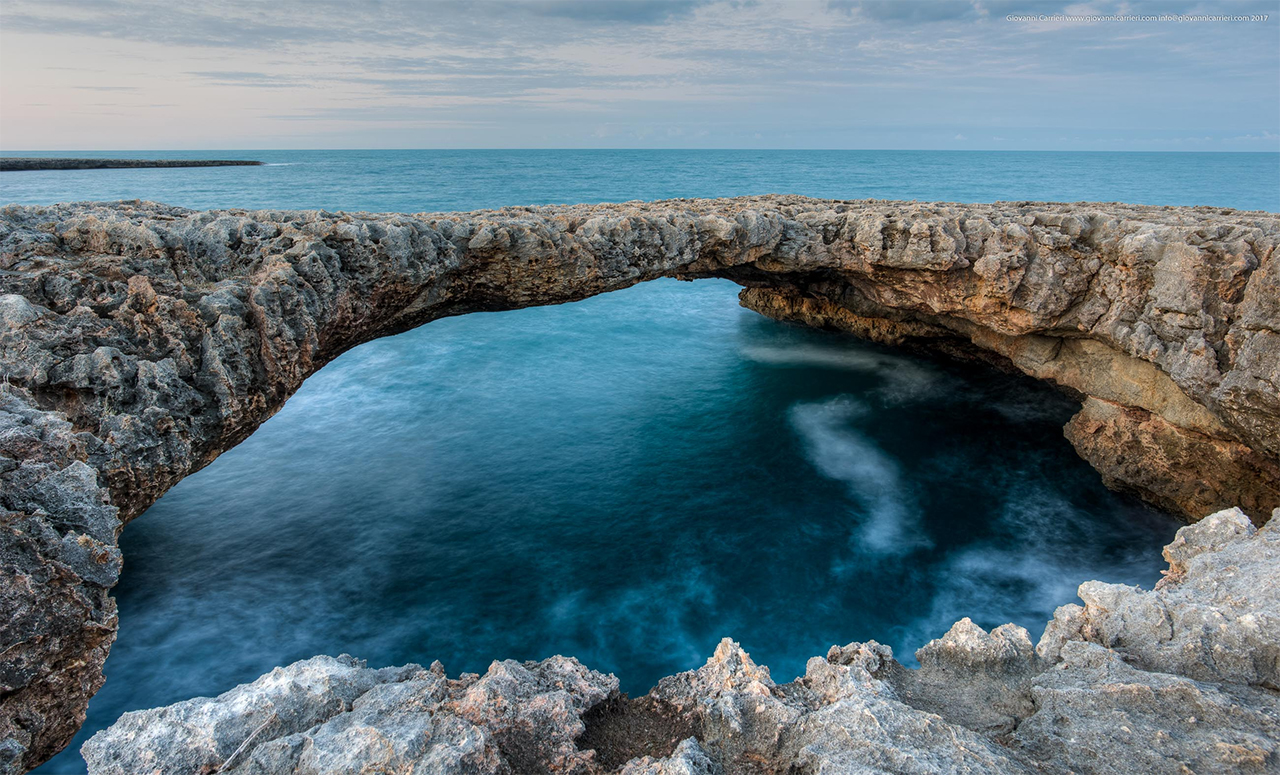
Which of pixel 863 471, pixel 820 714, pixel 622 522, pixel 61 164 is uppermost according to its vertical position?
pixel 61 164

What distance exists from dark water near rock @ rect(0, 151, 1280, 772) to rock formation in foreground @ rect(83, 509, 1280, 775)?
16.6 ft

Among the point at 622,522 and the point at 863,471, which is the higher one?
the point at 863,471

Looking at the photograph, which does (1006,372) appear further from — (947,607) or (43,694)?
(43,694)

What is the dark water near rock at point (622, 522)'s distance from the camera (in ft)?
35.2

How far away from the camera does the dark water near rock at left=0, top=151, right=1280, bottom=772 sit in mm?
10742

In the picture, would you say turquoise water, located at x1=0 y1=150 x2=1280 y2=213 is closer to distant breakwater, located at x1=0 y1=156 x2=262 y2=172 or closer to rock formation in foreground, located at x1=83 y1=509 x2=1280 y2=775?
distant breakwater, located at x1=0 y1=156 x2=262 y2=172

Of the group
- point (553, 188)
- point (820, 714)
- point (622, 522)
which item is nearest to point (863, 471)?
point (622, 522)

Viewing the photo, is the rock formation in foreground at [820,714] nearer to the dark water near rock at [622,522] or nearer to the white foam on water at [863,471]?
the dark water near rock at [622,522]

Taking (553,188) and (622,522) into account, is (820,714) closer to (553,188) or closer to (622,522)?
(622,522)

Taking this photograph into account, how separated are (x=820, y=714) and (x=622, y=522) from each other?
904cm

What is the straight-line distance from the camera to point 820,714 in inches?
186

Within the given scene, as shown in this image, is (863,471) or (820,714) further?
(863,471)

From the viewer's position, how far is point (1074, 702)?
4.82 m

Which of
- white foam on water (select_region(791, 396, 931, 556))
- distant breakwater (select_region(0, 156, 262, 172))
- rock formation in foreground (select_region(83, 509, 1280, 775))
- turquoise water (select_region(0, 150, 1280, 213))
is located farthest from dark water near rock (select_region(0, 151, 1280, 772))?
distant breakwater (select_region(0, 156, 262, 172))
